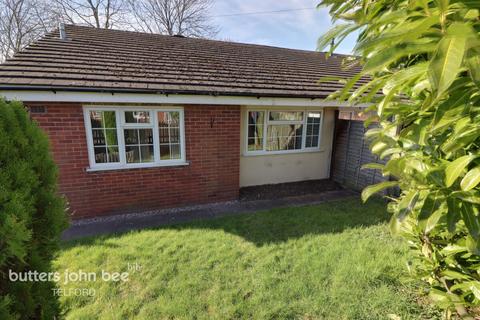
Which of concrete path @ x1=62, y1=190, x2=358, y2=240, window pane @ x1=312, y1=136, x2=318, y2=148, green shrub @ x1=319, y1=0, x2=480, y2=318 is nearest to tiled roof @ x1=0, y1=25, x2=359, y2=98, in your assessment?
window pane @ x1=312, y1=136, x2=318, y2=148

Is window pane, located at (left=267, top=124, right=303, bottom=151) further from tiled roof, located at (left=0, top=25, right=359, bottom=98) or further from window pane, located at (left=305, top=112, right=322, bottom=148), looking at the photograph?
tiled roof, located at (left=0, top=25, right=359, bottom=98)

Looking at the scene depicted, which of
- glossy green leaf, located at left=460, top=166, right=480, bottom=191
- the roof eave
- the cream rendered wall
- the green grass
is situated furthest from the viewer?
the cream rendered wall

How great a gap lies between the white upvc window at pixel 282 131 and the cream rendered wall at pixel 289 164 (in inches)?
6.0

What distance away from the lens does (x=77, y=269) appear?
344 cm

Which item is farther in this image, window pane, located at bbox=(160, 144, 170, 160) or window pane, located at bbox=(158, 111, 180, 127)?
window pane, located at bbox=(160, 144, 170, 160)

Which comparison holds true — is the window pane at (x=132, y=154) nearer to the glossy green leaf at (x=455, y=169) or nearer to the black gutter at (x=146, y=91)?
the black gutter at (x=146, y=91)

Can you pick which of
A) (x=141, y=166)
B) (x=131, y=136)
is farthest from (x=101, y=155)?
(x=141, y=166)

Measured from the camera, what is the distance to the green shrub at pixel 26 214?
145 cm

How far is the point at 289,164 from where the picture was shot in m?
7.57

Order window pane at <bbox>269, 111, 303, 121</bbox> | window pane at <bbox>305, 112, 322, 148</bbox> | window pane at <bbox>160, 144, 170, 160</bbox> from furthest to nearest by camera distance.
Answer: window pane at <bbox>305, 112, 322, 148</bbox> < window pane at <bbox>269, 111, 303, 121</bbox> < window pane at <bbox>160, 144, 170, 160</bbox>

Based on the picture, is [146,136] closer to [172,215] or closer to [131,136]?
[131,136]

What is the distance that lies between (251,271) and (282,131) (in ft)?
15.6

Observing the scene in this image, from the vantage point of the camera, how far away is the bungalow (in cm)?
477

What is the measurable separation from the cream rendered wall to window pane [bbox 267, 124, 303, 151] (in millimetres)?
266
